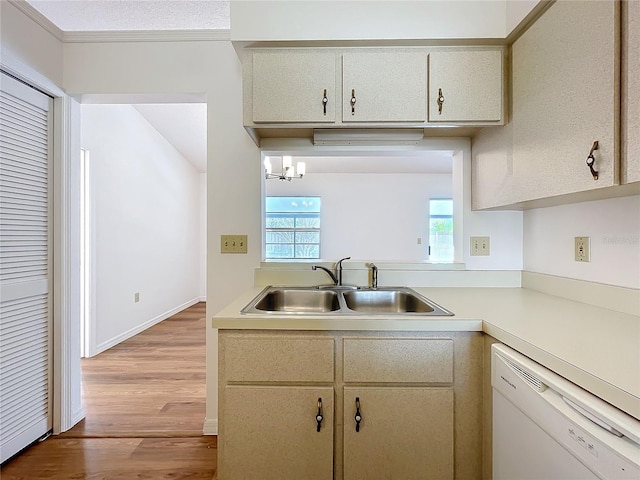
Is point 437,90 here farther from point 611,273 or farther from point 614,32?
point 611,273

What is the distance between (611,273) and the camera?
1273mm

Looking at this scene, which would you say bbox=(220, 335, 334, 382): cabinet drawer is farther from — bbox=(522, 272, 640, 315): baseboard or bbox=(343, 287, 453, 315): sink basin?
bbox=(522, 272, 640, 315): baseboard

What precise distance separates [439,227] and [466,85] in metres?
5.62

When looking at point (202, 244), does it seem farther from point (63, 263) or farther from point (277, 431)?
point (277, 431)

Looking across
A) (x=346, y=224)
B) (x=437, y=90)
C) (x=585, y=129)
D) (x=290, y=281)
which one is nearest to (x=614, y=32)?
(x=585, y=129)

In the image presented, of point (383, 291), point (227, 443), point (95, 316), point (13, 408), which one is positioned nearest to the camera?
point (227, 443)

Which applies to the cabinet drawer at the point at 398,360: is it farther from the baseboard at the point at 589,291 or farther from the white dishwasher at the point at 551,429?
the baseboard at the point at 589,291

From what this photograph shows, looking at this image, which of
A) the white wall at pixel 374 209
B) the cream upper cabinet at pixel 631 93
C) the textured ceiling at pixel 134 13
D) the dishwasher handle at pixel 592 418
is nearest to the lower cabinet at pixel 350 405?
the dishwasher handle at pixel 592 418

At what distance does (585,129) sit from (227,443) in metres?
1.60

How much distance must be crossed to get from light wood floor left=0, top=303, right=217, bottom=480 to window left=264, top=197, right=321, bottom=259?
4065 mm

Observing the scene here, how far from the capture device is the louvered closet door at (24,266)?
1.59 m

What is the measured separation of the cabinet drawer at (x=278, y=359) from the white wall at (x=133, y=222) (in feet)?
8.69

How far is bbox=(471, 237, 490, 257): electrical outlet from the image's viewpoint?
183 centimetres

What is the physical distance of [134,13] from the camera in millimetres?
1978
